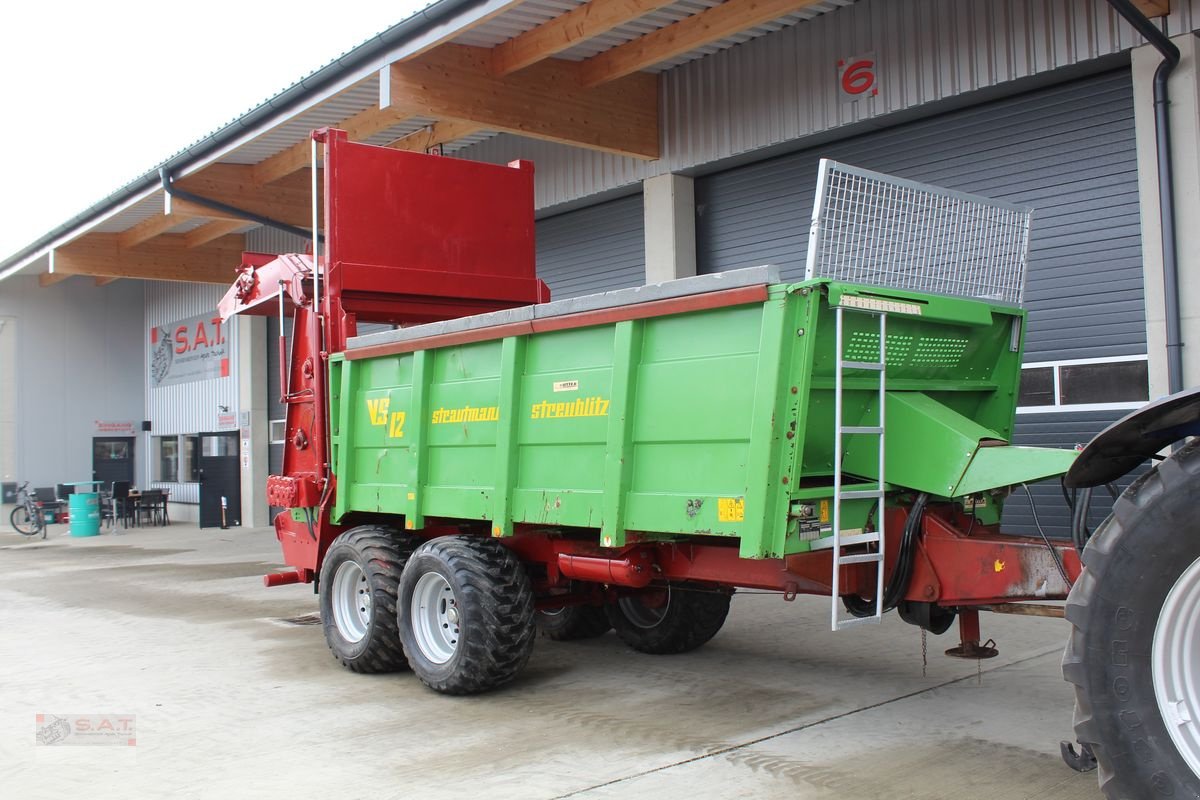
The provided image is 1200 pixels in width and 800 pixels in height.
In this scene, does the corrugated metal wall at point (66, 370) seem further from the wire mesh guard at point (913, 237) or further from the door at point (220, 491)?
the wire mesh guard at point (913, 237)

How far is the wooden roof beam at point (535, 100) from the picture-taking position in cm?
1112

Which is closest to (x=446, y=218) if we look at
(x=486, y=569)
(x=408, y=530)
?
(x=408, y=530)

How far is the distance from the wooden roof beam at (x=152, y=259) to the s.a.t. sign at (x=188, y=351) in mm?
1903

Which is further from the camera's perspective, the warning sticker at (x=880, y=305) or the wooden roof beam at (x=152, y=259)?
the wooden roof beam at (x=152, y=259)

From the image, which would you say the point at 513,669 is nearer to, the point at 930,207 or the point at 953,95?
the point at 930,207

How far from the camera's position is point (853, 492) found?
5.15 meters

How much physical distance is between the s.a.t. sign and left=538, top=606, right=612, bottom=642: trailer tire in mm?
17043

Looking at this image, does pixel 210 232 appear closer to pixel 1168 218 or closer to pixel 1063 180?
pixel 1063 180

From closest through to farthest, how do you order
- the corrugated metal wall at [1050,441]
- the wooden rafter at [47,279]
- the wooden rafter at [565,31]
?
1. the corrugated metal wall at [1050,441]
2. the wooden rafter at [565,31]
3. the wooden rafter at [47,279]

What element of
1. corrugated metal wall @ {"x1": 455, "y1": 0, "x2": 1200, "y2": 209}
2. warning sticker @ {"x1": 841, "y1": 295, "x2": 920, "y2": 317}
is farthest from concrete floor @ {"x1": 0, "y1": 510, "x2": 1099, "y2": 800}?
corrugated metal wall @ {"x1": 455, "y1": 0, "x2": 1200, "y2": 209}

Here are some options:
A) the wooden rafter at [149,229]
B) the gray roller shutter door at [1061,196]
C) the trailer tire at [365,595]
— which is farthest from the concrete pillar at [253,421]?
the gray roller shutter door at [1061,196]

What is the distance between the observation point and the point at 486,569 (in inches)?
261

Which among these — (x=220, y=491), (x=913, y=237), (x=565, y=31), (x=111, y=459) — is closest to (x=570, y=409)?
(x=913, y=237)

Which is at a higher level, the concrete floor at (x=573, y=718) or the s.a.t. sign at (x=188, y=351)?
the s.a.t. sign at (x=188, y=351)
